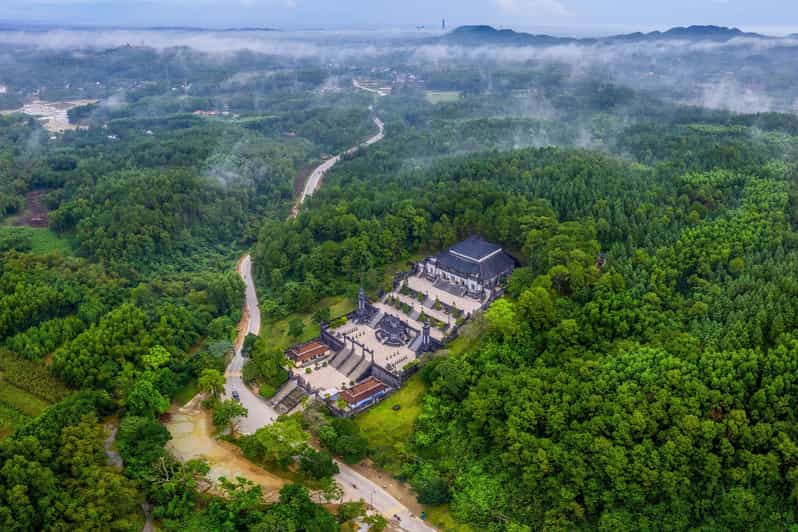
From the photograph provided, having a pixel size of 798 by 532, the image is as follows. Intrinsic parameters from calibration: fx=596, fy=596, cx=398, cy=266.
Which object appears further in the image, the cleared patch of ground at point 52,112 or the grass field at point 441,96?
the grass field at point 441,96

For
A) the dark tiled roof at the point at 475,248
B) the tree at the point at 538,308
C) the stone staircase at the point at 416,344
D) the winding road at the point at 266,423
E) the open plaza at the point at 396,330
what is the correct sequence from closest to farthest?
the winding road at the point at 266,423
the open plaza at the point at 396,330
the tree at the point at 538,308
the stone staircase at the point at 416,344
the dark tiled roof at the point at 475,248

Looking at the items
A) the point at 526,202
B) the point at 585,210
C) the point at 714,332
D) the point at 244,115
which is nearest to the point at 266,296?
the point at 526,202

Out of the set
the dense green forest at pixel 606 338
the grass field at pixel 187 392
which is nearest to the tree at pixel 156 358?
the grass field at pixel 187 392

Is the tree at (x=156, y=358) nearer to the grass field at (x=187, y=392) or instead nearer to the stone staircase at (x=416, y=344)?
the grass field at (x=187, y=392)

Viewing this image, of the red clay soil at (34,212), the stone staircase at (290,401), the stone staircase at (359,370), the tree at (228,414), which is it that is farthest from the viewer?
the red clay soil at (34,212)

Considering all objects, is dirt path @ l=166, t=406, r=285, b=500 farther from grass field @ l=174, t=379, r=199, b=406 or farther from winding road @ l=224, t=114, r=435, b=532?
winding road @ l=224, t=114, r=435, b=532

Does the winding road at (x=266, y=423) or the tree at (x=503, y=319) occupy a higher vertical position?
the tree at (x=503, y=319)

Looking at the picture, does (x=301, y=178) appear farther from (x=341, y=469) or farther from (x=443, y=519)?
(x=443, y=519)

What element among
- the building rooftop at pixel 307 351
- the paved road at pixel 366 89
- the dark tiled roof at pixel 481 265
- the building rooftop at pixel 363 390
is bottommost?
the building rooftop at pixel 363 390
